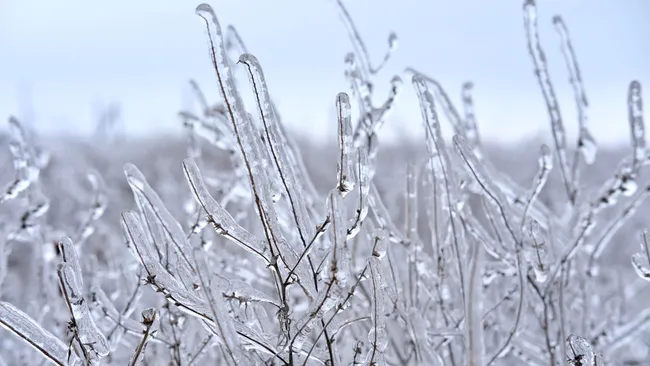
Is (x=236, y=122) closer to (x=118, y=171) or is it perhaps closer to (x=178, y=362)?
(x=178, y=362)

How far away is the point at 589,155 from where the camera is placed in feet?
7.91

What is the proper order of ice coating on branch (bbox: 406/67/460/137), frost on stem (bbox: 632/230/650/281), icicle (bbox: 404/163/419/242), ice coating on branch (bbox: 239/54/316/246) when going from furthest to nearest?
ice coating on branch (bbox: 406/67/460/137) → icicle (bbox: 404/163/419/242) → frost on stem (bbox: 632/230/650/281) → ice coating on branch (bbox: 239/54/316/246)

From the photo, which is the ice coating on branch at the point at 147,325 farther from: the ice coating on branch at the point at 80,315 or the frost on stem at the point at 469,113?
the frost on stem at the point at 469,113

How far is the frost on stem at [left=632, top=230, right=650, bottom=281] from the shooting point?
153 centimetres

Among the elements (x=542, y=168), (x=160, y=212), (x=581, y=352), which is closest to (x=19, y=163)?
(x=160, y=212)

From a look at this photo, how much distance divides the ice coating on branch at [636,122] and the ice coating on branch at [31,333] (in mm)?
1838

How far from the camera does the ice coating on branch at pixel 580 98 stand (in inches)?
95.9

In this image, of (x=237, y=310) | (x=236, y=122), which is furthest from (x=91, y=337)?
(x=236, y=122)

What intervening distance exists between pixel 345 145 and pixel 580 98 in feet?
5.40

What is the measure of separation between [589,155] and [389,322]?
1097 millimetres

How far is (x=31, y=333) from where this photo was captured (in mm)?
1239

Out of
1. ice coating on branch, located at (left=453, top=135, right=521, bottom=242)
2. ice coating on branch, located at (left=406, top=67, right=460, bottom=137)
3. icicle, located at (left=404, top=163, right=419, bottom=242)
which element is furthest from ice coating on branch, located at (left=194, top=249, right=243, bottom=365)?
ice coating on branch, located at (left=406, top=67, right=460, bottom=137)

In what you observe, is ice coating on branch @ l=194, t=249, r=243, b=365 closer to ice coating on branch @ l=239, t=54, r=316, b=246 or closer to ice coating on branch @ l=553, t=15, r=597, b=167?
ice coating on branch @ l=239, t=54, r=316, b=246

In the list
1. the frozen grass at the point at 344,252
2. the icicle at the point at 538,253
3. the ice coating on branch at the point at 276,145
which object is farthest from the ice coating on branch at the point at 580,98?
the ice coating on branch at the point at 276,145
